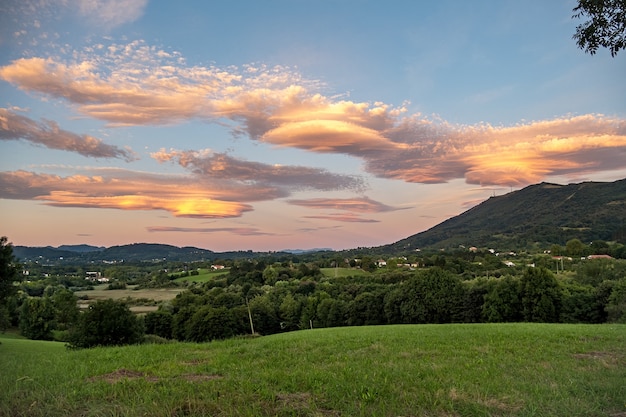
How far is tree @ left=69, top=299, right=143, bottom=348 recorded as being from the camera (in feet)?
85.8

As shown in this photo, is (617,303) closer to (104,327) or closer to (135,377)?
(104,327)

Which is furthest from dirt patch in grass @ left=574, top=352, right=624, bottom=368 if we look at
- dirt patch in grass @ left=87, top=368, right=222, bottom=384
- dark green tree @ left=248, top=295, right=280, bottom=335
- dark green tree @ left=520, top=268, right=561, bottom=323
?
dark green tree @ left=248, top=295, right=280, bottom=335

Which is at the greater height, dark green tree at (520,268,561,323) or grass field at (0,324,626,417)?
grass field at (0,324,626,417)

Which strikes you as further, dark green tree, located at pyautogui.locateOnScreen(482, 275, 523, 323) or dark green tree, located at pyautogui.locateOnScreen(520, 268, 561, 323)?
dark green tree, located at pyautogui.locateOnScreen(482, 275, 523, 323)

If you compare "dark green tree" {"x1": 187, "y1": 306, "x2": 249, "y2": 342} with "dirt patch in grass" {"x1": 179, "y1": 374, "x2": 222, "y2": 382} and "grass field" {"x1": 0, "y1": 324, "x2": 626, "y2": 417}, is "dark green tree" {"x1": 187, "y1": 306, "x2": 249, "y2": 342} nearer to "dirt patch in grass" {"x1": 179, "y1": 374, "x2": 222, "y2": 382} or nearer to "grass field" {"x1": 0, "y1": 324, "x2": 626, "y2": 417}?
"grass field" {"x1": 0, "y1": 324, "x2": 626, "y2": 417}

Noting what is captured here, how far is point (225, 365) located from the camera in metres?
11.0

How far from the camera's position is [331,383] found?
27.9ft

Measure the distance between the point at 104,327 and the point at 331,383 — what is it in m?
23.7

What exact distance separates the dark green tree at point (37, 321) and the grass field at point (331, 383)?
209 feet

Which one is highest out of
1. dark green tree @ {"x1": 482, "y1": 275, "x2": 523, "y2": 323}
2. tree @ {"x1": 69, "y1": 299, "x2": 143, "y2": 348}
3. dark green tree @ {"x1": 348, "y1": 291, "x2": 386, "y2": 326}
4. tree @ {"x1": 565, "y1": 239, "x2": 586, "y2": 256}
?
tree @ {"x1": 565, "y1": 239, "x2": 586, "y2": 256}

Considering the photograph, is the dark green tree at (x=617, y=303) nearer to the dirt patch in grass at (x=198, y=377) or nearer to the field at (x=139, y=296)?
the dirt patch in grass at (x=198, y=377)

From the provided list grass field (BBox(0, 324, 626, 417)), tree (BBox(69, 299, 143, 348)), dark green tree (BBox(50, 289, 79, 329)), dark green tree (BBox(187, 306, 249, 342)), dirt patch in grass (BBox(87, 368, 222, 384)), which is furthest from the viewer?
dark green tree (BBox(50, 289, 79, 329))

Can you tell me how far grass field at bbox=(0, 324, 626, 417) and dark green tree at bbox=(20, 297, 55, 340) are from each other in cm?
→ 6360

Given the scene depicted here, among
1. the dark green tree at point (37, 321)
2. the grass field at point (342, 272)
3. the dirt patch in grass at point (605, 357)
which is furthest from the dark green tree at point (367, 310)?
the dirt patch in grass at point (605, 357)
